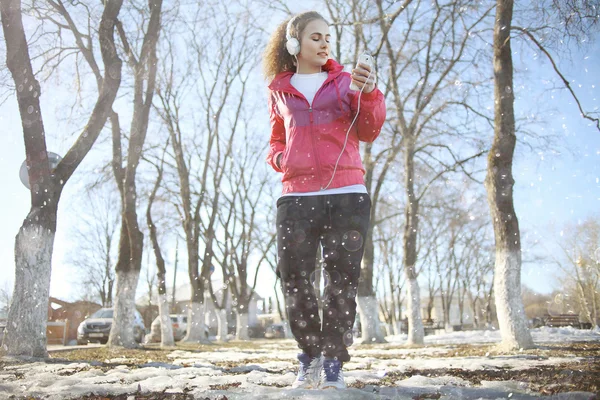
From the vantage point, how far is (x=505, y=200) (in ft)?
25.3

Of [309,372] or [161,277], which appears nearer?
[309,372]

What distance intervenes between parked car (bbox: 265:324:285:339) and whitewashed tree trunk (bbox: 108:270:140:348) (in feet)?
103

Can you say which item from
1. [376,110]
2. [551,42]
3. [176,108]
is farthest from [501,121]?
[176,108]

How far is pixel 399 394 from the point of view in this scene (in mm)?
2578

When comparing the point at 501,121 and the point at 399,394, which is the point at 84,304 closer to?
the point at 501,121

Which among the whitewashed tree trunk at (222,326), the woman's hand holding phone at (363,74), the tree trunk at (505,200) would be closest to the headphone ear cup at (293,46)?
the woman's hand holding phone at (363,74)

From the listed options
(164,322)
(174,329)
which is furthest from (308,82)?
(174,329)

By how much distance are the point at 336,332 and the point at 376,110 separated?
1257mm

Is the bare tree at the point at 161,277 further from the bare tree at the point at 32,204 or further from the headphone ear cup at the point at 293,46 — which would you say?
the headphone ear cup at the point at 293,46

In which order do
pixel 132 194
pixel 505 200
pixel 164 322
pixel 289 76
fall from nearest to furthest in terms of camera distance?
1. pixel 289 76
2. pixel 505 200
3. pixel 132 194
4. pixel 164 322

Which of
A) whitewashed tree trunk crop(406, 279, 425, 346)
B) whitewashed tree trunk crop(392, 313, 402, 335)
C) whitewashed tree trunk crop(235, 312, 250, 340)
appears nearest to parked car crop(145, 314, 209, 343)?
whitewashed tree trunk crop(235, 312, 250, 340)

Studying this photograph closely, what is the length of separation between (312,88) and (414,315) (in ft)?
40.4

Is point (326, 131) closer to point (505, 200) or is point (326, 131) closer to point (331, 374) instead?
point (331, 374)

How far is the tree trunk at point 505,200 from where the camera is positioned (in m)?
7.37
